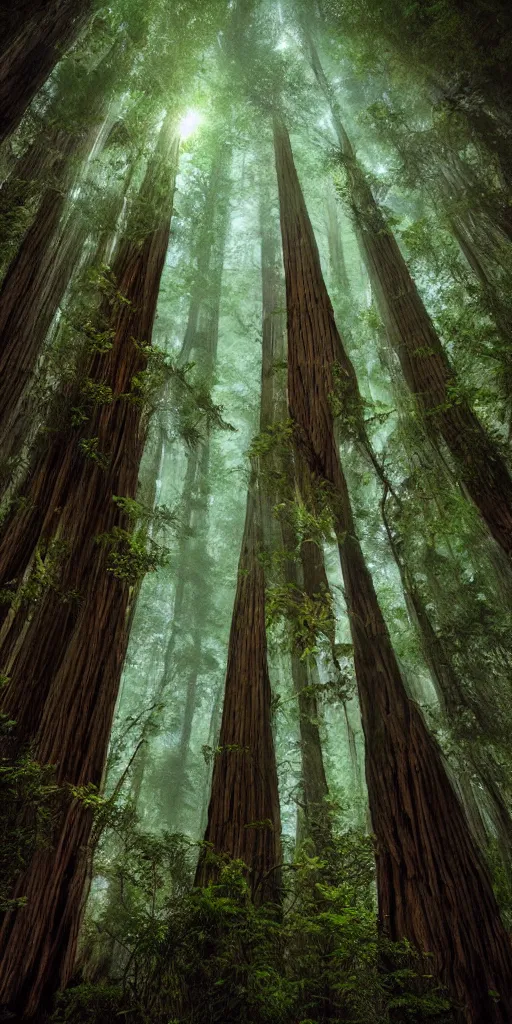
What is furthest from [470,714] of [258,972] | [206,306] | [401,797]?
[206,306]

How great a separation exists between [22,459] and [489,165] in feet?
14.6

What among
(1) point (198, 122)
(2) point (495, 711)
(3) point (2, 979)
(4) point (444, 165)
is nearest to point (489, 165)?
(4) point (444, 165)

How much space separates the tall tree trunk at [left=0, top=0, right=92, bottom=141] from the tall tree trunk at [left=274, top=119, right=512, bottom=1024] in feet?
7.54

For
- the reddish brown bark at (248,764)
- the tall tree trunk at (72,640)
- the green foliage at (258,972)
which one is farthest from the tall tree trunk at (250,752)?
the tall tree trunk at (72,640)

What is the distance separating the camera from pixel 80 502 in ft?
10.5

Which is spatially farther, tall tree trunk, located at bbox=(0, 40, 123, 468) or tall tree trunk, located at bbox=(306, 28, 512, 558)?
tall tree trunk, located at bbox=(306, 28, 512, 558)

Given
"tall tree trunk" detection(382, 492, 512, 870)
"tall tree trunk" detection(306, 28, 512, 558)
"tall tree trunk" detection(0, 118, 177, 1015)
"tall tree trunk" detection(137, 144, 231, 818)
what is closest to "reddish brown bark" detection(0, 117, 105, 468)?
"tall tree trunk" detection(0, 118, 177, 1015)

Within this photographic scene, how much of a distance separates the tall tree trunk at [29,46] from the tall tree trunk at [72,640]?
1369mm

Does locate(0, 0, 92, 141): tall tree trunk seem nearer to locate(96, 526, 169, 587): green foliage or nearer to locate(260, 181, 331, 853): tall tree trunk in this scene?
locate(260, 181, 331, 853): tall tree trunk

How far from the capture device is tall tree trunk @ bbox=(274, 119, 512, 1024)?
96.7 inches

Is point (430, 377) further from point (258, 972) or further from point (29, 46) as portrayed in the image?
point (29, 46)

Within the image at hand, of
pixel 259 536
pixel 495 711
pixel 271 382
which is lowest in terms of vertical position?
pixel 495 711

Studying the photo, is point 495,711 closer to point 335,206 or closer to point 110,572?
point 110,572

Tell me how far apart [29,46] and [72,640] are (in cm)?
412
